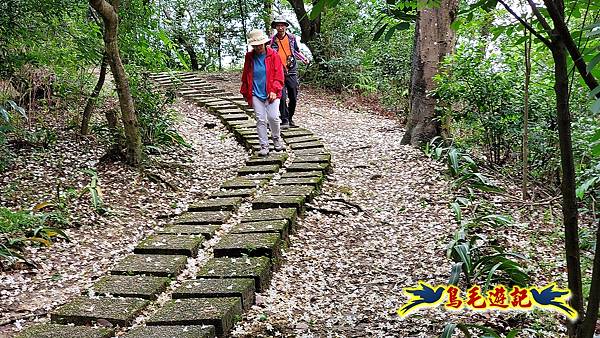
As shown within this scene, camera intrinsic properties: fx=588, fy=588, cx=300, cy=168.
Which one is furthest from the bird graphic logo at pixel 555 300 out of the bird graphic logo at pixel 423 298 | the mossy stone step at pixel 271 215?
the mossy stone step at pixel 271 215

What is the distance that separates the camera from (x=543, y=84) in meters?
5.13

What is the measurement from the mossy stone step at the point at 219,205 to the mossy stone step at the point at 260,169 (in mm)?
839

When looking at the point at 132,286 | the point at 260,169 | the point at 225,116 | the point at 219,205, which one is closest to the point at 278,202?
the point at 219,205

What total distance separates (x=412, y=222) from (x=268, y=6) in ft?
33.8

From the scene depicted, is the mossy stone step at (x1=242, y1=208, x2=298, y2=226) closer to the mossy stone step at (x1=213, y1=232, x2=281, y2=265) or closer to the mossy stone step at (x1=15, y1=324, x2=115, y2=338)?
the mossy stone step at (x1=213, y1=232, x2=281, y2=265)

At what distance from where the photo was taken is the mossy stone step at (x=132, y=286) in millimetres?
3168

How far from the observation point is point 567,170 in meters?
1.52

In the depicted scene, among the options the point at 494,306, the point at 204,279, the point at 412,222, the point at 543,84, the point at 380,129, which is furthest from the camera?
the point at 380,129

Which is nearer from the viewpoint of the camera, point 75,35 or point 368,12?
point 75,35

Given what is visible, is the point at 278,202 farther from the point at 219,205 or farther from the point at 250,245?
the point at 250,245

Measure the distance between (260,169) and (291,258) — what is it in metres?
1.76

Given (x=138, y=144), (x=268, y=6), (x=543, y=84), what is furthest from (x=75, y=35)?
(x=268, y=6)

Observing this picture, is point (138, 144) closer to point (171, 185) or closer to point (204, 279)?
point (171, 185)

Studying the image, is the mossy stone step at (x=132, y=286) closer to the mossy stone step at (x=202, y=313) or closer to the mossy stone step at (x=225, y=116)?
the mossy stone step at (x=202, y=313)
